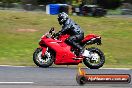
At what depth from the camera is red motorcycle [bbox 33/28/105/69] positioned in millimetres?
14281

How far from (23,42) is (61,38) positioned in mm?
7204

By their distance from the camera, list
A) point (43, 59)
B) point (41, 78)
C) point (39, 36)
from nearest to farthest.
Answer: point (41, 78), point (43, 59), point (39, 36)

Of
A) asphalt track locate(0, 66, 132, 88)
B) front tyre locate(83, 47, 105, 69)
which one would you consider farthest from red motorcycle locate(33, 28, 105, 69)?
asphalt track locate(0, 66, 132, 88)

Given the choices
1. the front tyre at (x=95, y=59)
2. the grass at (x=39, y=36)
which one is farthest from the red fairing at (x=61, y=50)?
the grass at (x=39, y=36)

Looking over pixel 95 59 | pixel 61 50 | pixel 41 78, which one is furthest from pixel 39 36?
pixel 41 78

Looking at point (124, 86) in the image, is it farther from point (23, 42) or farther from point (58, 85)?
point (23, 42)

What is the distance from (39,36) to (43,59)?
8.99 metres

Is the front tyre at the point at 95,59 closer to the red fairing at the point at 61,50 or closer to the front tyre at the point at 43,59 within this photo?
the red fairing at the point at 61,50

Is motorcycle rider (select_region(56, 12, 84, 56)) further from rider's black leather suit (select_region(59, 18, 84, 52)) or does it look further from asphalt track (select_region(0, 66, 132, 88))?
asphalt track (select_region(0, 66, 132, 88))

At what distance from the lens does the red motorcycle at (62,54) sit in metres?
14.3

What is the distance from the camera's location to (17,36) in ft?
75.3

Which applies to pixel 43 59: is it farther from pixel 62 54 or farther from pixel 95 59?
pixel 95 59

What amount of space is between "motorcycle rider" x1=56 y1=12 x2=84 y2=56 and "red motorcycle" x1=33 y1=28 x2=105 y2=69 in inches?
5.6

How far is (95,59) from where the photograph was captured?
1438 cm
